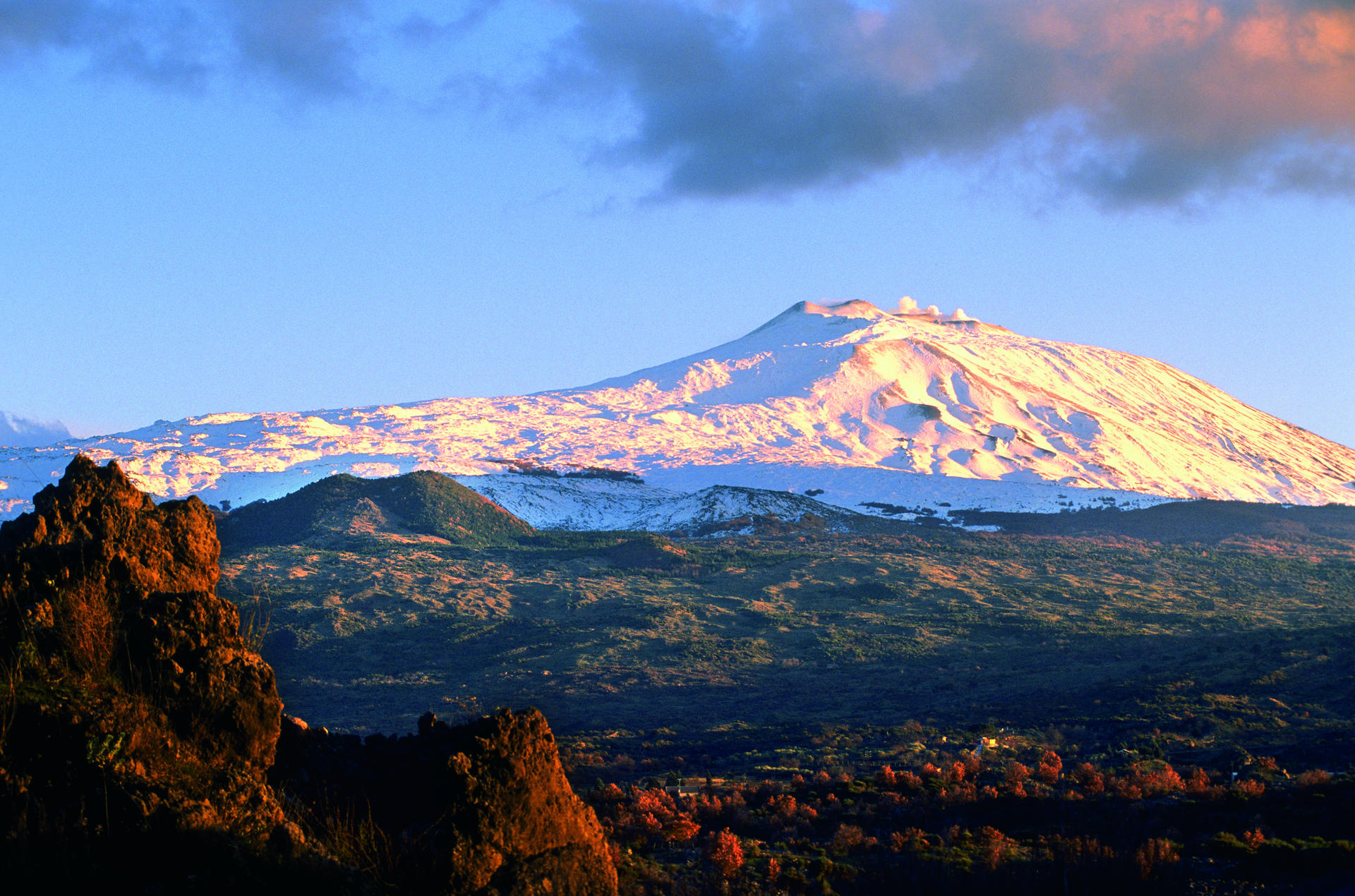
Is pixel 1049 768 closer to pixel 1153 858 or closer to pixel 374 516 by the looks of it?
pixel 1153 858

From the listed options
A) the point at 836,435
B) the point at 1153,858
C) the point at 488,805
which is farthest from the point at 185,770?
the point at 836,435

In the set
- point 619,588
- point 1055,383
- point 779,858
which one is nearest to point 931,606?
point 619,588

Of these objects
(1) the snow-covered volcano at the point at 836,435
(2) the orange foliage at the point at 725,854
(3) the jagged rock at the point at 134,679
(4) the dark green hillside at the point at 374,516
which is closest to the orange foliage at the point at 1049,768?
(2) the orange foliage at the point at 725,854

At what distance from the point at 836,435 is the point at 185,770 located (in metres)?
74.9

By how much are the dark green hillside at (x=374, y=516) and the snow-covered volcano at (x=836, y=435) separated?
435cm

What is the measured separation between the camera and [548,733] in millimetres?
9398

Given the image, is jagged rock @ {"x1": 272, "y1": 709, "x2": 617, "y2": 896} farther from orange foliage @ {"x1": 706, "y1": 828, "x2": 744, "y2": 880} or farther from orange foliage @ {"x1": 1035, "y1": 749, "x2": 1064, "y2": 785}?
orange foliage @ {"x1": 1035, "y1": 749, "x2": 1064, "y2": 785}

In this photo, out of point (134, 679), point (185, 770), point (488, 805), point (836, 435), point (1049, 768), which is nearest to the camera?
point (185, 770)

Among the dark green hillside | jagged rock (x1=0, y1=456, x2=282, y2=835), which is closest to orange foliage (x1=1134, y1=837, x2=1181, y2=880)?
jagged rock (x1=0, y1=456, x2=282, y2=835)

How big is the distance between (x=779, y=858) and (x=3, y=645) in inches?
305

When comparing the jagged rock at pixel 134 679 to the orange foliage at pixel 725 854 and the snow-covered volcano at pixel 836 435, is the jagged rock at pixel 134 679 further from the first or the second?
the snow-covered volcano at pixel 836 435

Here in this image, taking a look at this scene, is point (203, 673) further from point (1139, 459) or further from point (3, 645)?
point (1139, 459)

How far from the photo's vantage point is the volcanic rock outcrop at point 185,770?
284 inches

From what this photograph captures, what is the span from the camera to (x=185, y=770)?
8.14 meters
